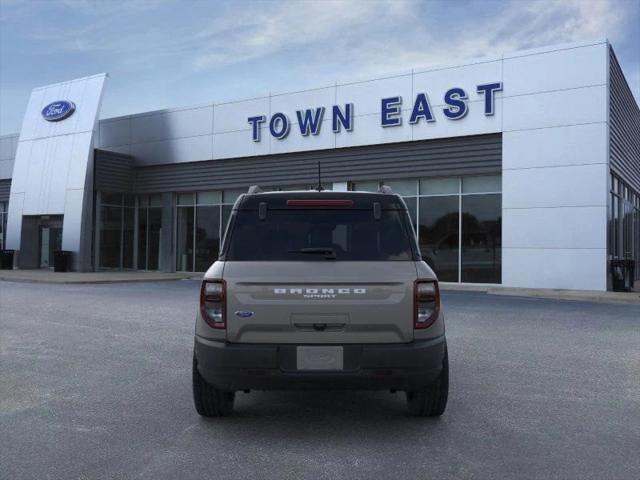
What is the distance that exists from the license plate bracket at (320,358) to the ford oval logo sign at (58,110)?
83.8ft

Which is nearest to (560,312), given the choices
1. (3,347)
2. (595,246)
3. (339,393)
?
(595,246)

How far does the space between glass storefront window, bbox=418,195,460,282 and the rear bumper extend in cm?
1576

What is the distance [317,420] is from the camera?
495cm

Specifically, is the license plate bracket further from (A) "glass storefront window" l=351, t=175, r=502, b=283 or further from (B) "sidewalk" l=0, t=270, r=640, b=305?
(A) "glass storefront window" l=351, t=175, r=502, b=283

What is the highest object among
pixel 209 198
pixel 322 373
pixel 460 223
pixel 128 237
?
pixel 209 198

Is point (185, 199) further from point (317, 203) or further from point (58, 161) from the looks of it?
point (317, 203)

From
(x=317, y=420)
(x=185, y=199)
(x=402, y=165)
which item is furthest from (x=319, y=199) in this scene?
(x=185, y=199)

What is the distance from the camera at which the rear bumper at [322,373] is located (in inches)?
170

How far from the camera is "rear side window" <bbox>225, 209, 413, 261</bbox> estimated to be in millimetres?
4559

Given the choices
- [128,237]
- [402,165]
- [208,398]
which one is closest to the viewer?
[208,398]

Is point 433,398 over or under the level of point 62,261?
under

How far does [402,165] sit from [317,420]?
16536 millimetres

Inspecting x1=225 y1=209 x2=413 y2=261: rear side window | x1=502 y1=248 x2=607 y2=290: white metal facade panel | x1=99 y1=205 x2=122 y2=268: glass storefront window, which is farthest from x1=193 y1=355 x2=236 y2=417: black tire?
x1=99 y1=205 x2=122 y2=268: glass storefront window

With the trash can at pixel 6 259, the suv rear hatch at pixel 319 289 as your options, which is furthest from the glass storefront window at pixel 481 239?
the trash can at pixel 6 259
